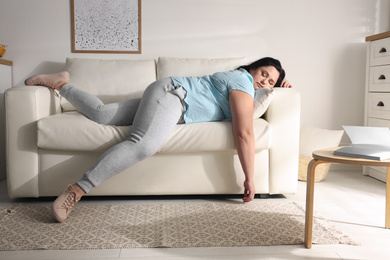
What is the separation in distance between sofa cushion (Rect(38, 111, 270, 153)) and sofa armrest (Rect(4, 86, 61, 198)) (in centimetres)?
10

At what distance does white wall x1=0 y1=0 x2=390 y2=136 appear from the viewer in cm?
302

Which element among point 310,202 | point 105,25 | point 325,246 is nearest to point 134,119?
point 310,202

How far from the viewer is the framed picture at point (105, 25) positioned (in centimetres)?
300

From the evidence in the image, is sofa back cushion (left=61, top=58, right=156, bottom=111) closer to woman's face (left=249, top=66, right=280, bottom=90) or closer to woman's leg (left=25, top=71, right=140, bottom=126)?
woman's leg (left=25, top=71, right=140, bottom=126)

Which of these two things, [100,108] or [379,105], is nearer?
[100,108]

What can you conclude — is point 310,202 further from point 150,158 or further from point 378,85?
point 378,85

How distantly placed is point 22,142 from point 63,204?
21.1 inches

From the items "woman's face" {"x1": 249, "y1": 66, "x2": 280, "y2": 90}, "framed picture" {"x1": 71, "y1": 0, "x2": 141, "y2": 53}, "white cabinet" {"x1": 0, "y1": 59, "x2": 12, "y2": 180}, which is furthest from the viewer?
"framed picture" {"x1": 71, "y1": 0, "x2": 141, "y2": 53}

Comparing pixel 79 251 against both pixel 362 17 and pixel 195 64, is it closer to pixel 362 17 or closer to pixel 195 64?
pixel 195 64

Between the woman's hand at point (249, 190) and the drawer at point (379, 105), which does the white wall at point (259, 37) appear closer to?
the drawer at point (379, 105)

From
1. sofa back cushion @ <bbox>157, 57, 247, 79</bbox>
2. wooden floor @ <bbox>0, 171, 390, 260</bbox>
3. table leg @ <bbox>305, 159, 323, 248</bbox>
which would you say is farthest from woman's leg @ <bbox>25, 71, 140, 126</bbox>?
table leg @ <bbox>305, 159, 323, 248</bbox>

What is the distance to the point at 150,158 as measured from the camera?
2119 mm

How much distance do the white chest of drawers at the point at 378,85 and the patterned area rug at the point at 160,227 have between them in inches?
45.5

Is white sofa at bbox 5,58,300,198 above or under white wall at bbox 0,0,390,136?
under
